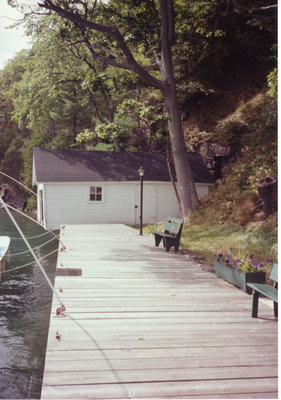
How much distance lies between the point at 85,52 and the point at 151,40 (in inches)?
384

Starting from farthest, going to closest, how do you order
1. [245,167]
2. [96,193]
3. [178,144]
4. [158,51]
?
[96,193] → [158,51] → [245,167] → [178,144]

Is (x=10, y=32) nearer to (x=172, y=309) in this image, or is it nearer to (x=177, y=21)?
(x=177, y=21)

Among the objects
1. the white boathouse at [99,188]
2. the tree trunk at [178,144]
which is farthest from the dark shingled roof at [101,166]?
the tree trunk at [178,144]

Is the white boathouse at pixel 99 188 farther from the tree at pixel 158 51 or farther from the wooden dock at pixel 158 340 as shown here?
the wooden dock at pixel 158 340

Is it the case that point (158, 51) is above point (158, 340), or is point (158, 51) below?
above

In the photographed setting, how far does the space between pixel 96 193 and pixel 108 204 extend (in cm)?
110

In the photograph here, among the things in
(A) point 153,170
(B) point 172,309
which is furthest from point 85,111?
(B) point 172,309

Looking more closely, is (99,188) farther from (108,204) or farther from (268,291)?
(268,291)

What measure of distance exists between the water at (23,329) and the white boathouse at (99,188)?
797cm

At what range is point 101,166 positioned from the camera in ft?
80.0

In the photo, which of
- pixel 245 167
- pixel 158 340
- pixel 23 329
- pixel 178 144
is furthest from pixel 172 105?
pixel 158 340

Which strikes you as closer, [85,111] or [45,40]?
[45,40]

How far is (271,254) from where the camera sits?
1135 centimetres

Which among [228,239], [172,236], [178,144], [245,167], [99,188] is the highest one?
[178,144]
